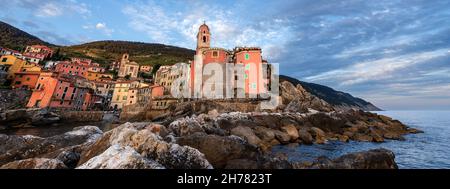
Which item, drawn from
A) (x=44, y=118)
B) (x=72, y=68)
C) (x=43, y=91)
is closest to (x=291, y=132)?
(x=44, y=118)

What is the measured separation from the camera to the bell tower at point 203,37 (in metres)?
53.2

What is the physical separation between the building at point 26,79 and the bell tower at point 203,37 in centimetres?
3569

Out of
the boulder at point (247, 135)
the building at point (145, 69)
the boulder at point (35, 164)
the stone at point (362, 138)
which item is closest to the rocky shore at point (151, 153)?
the boulder at point (35, 164)

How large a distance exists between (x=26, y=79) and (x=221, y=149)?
58287mm

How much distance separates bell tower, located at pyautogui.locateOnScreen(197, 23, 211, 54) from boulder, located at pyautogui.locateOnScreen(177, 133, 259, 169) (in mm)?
46184

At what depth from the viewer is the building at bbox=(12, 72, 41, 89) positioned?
1841 inches

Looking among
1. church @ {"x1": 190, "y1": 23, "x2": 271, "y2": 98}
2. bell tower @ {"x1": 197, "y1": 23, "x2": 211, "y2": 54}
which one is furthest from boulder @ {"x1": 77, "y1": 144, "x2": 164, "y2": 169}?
bell tower @ {"x1": 197, "y1": 23, "x2": 211, "y2": 54}

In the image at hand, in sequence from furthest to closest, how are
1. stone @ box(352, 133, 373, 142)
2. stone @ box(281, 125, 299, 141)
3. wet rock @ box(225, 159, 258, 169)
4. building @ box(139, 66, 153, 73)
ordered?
building @ box(139, 66, 153, 73), stone @ box(352, 133, 373, 142), stone @ box(281, 125, 299, 141), wet rock @ box(225, 159, 258, 169)

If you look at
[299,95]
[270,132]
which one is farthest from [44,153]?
[299,95]

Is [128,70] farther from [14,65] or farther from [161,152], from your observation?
[161,152]

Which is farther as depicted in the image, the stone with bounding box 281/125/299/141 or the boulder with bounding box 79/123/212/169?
the stone with bounding box 281/125/299/141

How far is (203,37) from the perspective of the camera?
176ft

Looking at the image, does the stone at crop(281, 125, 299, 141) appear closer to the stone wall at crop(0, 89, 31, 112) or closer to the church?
the church
